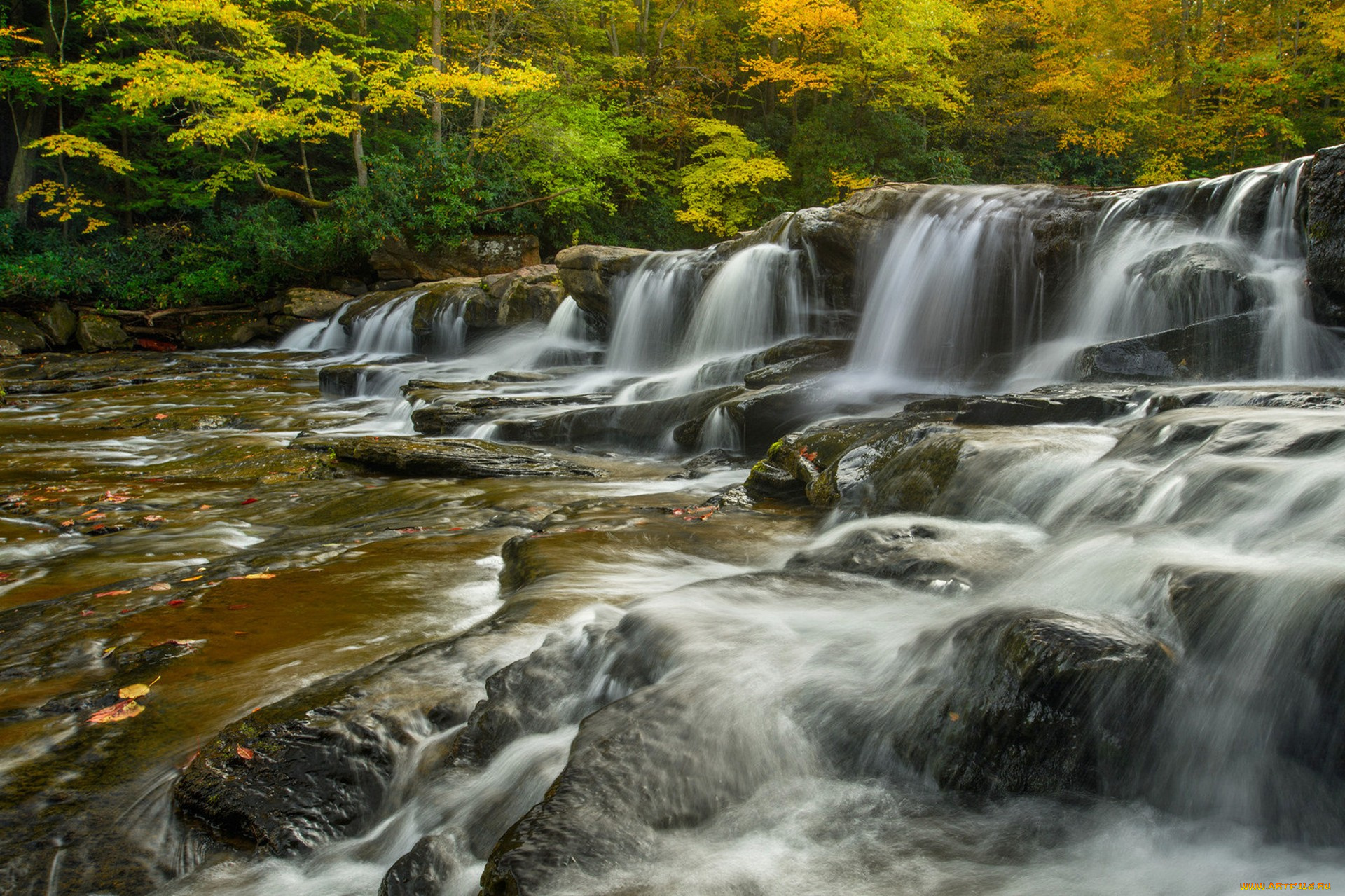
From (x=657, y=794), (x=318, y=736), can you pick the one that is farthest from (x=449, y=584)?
(x=657, y=794)

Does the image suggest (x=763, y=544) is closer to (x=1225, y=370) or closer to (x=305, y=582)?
(x=305, y=582)

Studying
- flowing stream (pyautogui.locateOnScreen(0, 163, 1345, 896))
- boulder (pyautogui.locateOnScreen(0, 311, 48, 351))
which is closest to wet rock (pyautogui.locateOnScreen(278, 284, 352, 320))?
boulder (pyautogui.locateOnScreen(0, 311, 48, 351))

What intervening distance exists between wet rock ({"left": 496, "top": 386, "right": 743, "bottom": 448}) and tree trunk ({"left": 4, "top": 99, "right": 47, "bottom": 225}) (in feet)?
60.9

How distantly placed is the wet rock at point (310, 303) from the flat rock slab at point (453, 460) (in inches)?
532

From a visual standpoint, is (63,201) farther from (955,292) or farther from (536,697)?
(536,697)

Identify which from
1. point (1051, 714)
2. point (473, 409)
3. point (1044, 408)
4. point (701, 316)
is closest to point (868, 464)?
point (1044, 408)

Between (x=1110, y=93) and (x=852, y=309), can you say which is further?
(x=1110, y=93)

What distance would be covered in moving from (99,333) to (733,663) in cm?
2015

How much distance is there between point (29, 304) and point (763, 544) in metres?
20.0

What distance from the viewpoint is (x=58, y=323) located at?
1778 centimetres

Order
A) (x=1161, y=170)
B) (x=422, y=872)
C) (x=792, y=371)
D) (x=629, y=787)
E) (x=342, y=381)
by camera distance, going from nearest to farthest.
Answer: (x=422, y=872) → (x=629, y=787) → (x=792, y=371) → (x=342, y=381) → (x=1161, y=170)

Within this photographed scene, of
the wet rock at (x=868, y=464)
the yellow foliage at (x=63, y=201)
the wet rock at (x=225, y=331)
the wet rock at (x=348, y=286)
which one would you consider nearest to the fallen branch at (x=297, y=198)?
the wet rock at (x=348, y=286)

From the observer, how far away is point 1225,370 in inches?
270

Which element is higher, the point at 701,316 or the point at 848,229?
the point at 848,229
